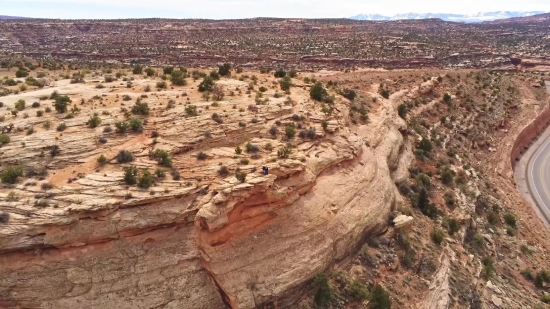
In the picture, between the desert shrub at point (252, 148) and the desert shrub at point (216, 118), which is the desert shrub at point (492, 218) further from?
the desert shrub at point (216, 118)

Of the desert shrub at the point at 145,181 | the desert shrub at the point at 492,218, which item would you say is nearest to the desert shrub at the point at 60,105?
the desert shrub at the point at 145,181

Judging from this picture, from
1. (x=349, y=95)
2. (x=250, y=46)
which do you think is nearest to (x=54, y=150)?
(x=349, y=95)

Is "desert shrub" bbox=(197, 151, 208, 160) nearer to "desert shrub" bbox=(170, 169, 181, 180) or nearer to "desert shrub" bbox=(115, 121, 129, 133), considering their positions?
"desert shrub" bbox=(170, 169, 181, 180)

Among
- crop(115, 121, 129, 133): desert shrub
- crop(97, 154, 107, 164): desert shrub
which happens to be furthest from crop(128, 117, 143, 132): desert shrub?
crop(97, 154, 107, 164): desert shrub

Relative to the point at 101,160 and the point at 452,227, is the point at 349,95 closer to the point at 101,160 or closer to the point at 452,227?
the point at 452,227

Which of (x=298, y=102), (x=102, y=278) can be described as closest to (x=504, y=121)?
(x=298, y=102)
